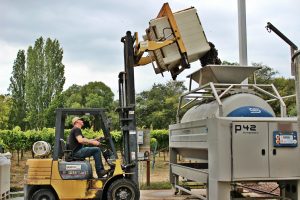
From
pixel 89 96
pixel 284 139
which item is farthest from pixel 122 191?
pixel 89 96

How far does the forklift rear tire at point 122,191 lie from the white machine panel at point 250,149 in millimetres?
2651

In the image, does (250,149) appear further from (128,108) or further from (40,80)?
(40,80)

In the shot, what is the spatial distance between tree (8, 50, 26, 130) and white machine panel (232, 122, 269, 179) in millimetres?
55368

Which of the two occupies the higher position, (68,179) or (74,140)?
(74,140)

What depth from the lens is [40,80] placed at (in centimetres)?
5972

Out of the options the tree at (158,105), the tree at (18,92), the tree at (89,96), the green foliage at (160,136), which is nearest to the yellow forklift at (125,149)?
the green foliage at (160,136)

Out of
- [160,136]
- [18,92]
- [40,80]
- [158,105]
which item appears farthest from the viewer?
[18,92]

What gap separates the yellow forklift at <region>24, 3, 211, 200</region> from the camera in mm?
9242

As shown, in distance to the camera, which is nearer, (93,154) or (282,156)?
(282,156)

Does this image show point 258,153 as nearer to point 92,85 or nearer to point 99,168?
point 99,168

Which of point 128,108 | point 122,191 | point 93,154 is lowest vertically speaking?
point 122,191

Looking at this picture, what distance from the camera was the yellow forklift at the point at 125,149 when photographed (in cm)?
924

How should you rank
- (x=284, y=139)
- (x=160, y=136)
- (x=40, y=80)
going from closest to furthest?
(x=284, y=139) → (x=160, y=136) → (x=40, y=80)

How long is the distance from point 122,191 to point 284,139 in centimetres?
356
